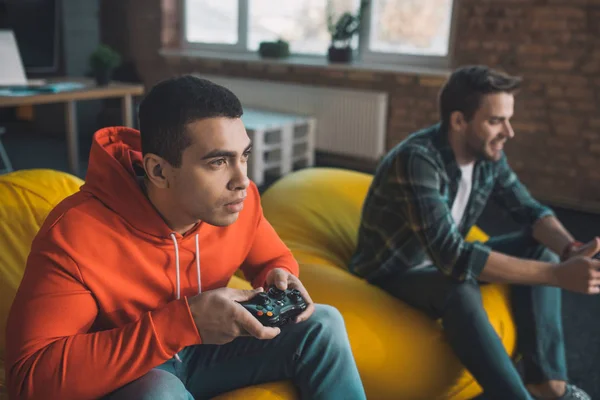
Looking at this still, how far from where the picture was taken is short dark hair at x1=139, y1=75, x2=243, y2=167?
1.05 meters

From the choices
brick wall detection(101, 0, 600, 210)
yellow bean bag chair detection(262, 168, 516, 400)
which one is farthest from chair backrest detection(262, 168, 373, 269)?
brick wall detection(101, 0, 600, 210)

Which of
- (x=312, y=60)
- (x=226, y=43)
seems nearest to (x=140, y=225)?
(x=312, y=60)

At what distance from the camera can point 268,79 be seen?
510 cm

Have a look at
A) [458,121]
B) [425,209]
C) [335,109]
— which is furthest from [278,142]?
[425,209]

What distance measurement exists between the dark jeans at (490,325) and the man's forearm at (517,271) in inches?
2.6

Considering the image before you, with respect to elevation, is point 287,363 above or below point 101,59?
below

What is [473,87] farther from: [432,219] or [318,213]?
[318,213]

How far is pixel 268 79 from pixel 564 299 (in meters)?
3.23

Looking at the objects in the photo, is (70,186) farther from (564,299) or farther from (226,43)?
(226,43)

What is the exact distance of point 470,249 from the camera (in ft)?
5.34

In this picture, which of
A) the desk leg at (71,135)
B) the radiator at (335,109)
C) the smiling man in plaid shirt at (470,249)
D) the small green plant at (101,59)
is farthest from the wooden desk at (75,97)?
the smiling man in plaid shirt at (470,249)

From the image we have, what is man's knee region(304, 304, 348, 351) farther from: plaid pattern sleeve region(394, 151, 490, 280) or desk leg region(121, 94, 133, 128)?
desk leg region(121, 94, 133, 128)

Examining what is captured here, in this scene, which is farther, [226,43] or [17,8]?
[226,43]

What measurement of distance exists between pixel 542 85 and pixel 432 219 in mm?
2621
